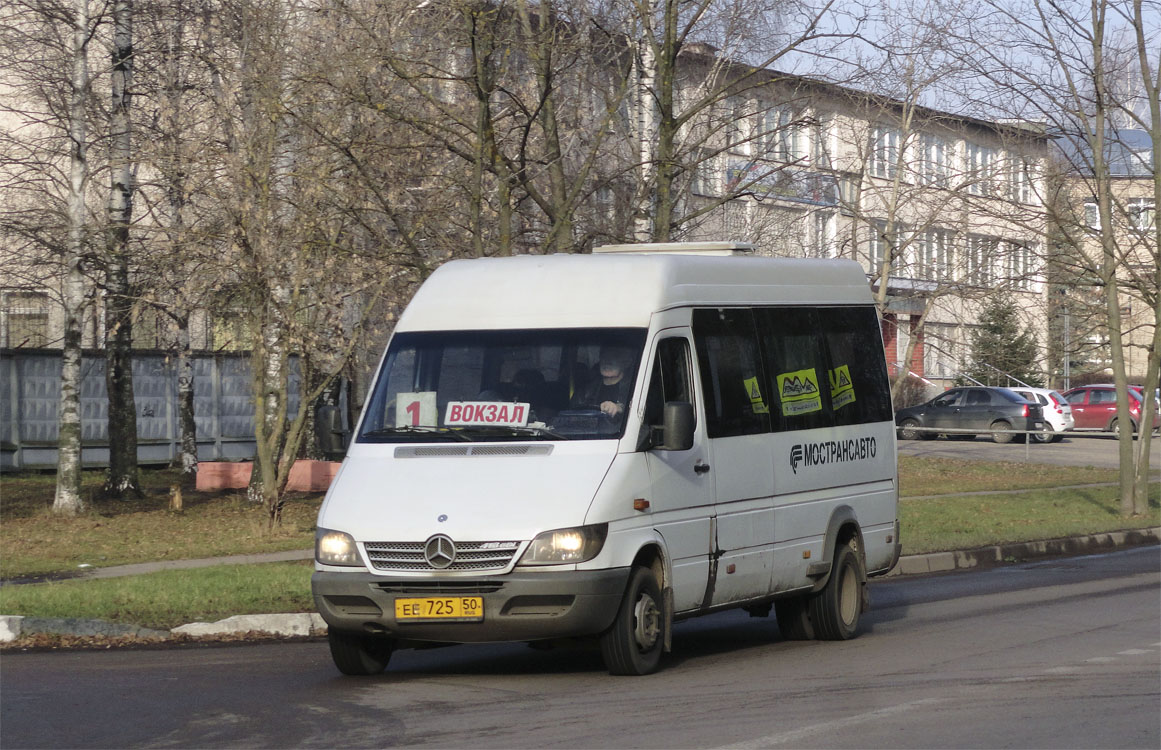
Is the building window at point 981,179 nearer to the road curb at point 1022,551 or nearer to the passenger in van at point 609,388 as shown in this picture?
the road curb at point 1022,551

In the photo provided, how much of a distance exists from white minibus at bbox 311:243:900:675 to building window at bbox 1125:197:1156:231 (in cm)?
1407

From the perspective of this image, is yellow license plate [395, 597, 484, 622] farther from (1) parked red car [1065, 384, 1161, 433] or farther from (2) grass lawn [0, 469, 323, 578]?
(1) parked red car [1065, 384, 1161, 433]

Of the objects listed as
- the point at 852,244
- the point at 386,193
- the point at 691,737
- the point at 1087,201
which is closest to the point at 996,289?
the point at 1087,201

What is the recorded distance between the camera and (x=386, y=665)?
9.75 meters

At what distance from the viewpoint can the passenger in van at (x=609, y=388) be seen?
949 centimetres

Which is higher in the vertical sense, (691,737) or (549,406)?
(549,406)

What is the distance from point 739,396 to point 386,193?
776cm

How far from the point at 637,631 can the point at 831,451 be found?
3.13 metres

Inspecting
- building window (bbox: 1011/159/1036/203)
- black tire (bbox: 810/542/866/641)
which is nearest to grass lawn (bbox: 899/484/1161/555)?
building window (bbox: 1011/159/1036/203)

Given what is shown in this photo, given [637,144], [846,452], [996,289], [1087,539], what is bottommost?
[1087,539]

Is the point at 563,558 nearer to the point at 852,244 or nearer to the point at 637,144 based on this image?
the point at 637,144

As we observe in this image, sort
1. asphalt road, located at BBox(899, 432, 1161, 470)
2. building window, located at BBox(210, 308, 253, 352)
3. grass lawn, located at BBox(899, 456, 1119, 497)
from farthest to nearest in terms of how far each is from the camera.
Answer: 1. asphalt road, located at BBox(899, 432, 1161, 470)
2. grass lawn, located at BBox(899, 456, 1119, 497)
3. building window, located at BBox(210, 308, 253, 352)

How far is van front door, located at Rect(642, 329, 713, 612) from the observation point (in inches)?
375

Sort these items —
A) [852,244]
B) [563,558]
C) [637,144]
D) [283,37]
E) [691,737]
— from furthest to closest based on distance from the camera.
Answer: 1. [852,244]
2. [637,144]
3. [283,37]
4. [563,558]
5. [691,737]
